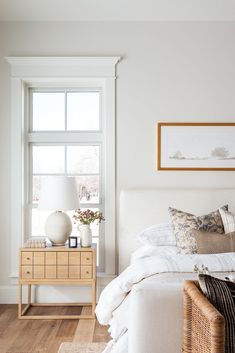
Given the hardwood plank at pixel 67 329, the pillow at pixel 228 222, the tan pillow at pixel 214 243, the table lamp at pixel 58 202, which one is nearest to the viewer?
the tan pillow at pixel 214 243

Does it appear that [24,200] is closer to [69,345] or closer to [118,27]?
[69,345]

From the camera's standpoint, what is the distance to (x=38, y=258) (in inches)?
150

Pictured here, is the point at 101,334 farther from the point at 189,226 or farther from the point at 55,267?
the point at 189,226

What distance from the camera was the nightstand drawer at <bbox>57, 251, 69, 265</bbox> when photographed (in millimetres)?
3797

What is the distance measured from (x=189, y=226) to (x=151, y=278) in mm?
948

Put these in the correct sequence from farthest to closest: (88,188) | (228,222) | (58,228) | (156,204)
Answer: (88,188)
(156,204)
(58,228)
(228,222)

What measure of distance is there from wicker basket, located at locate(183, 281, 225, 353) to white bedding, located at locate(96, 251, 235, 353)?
0.59 meters

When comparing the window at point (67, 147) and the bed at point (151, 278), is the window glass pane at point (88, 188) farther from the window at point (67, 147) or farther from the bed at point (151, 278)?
the bed at point (151, 278)

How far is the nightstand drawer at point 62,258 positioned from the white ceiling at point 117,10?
2.19 m

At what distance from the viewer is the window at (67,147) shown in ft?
14.4

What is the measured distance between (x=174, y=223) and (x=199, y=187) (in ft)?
2.40

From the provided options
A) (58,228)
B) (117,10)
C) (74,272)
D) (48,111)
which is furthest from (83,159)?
(117,10)

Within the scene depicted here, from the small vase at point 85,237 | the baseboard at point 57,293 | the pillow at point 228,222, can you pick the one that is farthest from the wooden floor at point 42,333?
the pillow at point 228,222

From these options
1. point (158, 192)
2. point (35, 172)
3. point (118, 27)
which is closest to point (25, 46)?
point (118, 27)
